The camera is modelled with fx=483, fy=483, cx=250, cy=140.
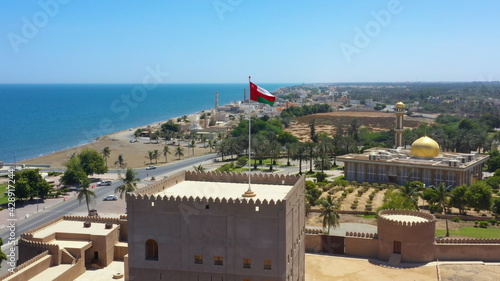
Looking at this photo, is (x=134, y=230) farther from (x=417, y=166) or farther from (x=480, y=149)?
(x=480, y=149)

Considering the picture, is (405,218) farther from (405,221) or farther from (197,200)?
(197,200)

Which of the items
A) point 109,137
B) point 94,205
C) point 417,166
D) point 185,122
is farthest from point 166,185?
point 185,122

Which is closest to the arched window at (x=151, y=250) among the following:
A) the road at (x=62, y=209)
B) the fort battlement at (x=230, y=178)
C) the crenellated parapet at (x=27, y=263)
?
the fort battlement at (x=230, y=178)

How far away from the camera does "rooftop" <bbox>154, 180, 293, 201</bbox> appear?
31094 millimetres

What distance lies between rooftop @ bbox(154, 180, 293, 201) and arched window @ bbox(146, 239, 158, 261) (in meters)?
3.11

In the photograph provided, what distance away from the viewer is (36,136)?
164 meters

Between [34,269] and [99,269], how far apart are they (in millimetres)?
5210

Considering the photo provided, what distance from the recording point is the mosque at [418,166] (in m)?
70.6

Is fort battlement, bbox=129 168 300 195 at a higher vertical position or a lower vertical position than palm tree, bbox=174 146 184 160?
higher

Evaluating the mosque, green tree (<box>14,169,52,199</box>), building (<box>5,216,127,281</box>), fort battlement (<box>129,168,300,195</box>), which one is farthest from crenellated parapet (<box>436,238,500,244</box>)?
green tree (<box>14,169,52,199</box>)

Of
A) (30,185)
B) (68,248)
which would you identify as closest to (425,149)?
(68,248)

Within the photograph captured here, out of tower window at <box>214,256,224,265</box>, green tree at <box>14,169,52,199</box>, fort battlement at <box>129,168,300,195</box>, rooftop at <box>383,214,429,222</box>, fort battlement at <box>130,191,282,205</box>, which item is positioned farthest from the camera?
green tree at <box>14,169,52,199</box>

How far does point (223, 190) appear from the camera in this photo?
3266 centimetres

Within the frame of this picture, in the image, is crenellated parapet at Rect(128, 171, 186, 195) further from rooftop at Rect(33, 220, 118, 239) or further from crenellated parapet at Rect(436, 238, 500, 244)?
crenellated parapet at Rect(436, 238, 500, 244)
